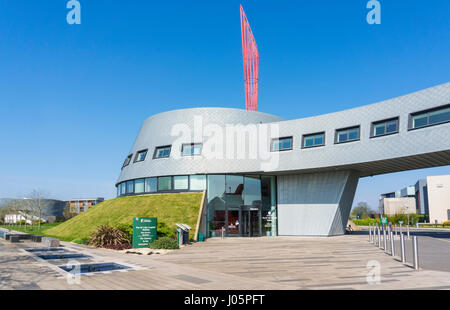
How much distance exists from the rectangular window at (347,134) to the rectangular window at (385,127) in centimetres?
133

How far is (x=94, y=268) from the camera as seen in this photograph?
1234 cm

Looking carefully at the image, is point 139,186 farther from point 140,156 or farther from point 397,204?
point 397,204

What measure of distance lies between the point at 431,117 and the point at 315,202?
451 inches

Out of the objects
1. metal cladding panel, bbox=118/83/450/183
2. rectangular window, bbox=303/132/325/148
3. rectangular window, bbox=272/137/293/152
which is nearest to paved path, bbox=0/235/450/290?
metal cladding panel, bbox=118/83/450/183

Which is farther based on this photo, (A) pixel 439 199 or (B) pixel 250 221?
(A) pixel 439 199

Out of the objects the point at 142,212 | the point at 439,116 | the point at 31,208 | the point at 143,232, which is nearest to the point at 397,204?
the point at 439,116

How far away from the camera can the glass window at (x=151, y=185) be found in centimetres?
3291

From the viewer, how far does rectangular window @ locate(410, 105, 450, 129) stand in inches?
808

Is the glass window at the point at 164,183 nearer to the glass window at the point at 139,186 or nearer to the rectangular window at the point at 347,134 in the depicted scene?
the glass window at the point at 139,186

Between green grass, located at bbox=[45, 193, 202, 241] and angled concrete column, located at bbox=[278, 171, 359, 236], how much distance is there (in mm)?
7672

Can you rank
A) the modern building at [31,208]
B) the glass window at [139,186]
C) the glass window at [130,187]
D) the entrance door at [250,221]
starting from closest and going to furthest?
1. the entrance door at [250,221]
2. the glass window at [139,186]
3. the glass window at [130,187]
4. the modern building at [31,208]

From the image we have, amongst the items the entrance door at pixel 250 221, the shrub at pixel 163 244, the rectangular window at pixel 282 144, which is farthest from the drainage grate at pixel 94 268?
the rectangular window at pixel 282 144
